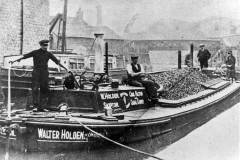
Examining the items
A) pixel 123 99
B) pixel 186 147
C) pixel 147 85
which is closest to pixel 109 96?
pixel 123 99

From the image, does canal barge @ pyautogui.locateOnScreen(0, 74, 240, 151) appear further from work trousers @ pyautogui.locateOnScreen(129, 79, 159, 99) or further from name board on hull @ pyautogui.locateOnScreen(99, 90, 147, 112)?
work trousers @ pyautogui.locateOnScreen(129, 79, 159, 99)

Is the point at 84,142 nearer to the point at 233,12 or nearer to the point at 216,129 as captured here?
the point at 216,129

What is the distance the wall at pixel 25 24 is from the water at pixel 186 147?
6701mm

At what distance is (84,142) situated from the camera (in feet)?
15.3

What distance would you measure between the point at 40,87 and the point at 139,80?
204 centimetres

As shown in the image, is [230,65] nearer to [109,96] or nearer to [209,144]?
[209,144]

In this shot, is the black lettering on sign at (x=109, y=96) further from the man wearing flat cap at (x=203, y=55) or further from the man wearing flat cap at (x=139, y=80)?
the man wearing flat cap at (x=203, y=55)

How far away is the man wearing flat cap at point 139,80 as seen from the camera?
250 inches

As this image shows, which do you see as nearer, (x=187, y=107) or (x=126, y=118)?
(x=126, y=118)

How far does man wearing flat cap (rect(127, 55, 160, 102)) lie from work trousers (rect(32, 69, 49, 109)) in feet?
5.83

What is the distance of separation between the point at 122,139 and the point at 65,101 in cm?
117

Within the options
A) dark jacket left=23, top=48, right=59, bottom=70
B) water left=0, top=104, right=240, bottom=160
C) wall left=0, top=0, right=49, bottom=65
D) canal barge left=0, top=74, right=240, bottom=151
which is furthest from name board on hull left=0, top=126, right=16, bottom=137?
wall left=0, top=0, right=49, bottom=65

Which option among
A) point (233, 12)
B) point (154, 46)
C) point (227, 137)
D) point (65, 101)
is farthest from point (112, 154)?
point (154, 46)

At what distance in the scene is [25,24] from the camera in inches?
468
